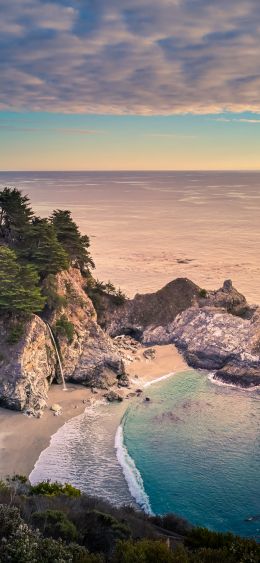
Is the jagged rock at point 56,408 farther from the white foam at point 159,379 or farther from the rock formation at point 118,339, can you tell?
the white foam at point 159,379

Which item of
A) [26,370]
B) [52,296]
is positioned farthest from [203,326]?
[26,370]

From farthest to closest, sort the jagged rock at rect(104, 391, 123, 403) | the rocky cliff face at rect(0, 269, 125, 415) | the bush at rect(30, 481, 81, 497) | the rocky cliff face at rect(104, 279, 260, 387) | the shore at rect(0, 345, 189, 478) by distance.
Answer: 1. the rocky cliff face at rect(104, 279, 260, 387)
2. the jagged rock at rect(104, 391, 123, 403)
3. the rocky cliff face at rect(0, 269, 125, 415)
4. the shore at rect(0, 345, 189, 478)
5. the bush at rect(30, 481, 81, 497)

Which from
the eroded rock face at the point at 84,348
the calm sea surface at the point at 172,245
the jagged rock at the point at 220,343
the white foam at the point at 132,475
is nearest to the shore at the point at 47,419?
the eroded rock face at the point at 84,348

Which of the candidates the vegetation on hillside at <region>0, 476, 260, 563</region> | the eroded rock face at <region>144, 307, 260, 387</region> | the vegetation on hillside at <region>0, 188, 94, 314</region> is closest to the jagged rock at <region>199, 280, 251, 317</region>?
the eroded rock face at <region>144, 307, 260, 387</region>

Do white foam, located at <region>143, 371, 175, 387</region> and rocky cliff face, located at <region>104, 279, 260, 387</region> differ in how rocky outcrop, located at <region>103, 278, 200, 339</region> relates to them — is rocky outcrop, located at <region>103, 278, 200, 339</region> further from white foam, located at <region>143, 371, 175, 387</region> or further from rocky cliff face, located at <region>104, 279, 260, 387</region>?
white foam, located at <region>143, 371, 175, 387</region>

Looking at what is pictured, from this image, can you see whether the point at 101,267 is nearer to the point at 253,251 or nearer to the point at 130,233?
the point at 253,251

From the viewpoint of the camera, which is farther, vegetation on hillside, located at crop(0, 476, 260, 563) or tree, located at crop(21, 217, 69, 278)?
tree, located at crop(21, 217, 69, 278)
